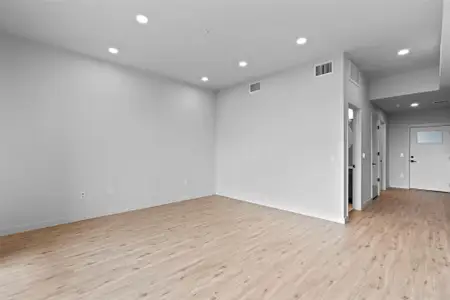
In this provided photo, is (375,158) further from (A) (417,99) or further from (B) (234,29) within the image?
(B) (234,29)

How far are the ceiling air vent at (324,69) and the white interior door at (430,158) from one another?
17.2 ft

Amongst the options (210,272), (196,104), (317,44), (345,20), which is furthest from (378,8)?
(196,104)

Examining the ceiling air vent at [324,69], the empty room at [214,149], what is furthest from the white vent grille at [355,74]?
the ceiling air vent at [324,69]

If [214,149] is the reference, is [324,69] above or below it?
above

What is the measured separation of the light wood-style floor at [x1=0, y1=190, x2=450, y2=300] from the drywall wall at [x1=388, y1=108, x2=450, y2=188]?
3.73 meters

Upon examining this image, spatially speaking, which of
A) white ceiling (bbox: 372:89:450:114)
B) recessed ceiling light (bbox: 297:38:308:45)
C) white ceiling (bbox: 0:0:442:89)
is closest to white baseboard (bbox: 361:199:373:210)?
white ceiling (bbox: 372:89:450:114)

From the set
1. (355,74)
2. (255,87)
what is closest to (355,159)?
(355,74)

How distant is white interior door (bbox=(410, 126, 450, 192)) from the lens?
22.6 ft

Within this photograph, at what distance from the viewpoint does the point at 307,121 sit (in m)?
4.58

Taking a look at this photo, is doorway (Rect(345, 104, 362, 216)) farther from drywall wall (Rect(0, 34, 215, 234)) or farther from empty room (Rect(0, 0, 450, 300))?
drywall wall (Rect(0, 34, 215, 234))

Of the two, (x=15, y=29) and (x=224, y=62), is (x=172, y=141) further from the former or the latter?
(x=15, y=29)

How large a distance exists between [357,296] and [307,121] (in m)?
3.19

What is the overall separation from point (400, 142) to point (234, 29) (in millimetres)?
7214

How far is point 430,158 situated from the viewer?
7.11m
